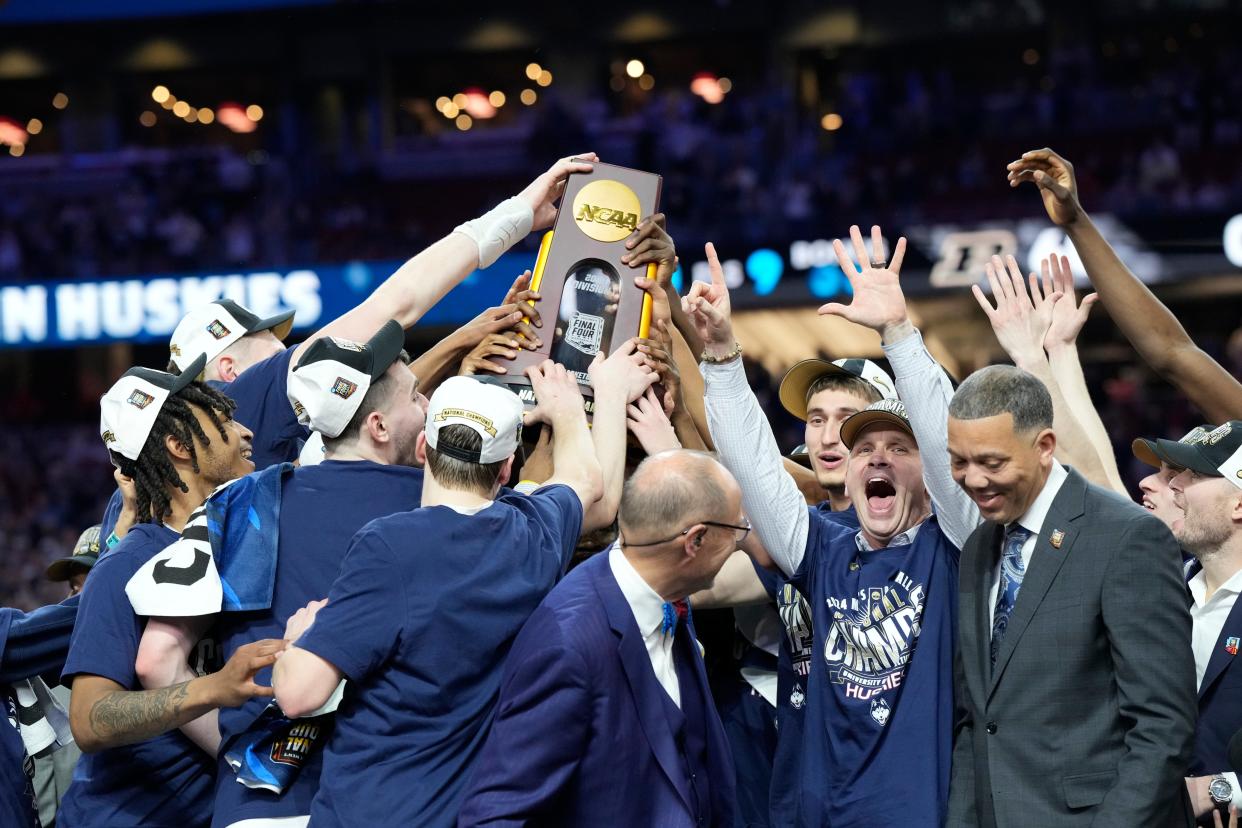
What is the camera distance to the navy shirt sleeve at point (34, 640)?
3.91 metres

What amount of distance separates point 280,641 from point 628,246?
1649mm

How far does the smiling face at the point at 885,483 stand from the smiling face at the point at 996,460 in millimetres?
483

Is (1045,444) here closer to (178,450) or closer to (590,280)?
(590,280)

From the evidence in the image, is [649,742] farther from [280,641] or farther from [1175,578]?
[1175,578]

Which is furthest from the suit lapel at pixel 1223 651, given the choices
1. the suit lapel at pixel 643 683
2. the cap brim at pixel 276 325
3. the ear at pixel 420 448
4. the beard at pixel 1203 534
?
the cap brim at pixel 276 325

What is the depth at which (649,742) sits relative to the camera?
3219 mm

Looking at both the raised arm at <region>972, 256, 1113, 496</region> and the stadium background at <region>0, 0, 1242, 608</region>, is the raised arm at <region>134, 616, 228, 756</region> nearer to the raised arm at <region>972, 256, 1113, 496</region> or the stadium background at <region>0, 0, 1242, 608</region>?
the raised arm at <region>972, 256, 1113, 496</region>

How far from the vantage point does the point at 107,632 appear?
3.51 meters

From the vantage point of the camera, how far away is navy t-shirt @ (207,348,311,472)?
4.46m

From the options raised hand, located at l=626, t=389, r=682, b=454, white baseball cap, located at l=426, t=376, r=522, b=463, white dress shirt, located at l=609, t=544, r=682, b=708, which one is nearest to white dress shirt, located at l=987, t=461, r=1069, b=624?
white dress shirt, located at l=609, t=544, r=682, b=708

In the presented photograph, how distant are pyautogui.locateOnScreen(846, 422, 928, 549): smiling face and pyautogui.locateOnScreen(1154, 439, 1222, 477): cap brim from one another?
960mm

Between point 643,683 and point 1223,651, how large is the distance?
6.02ft

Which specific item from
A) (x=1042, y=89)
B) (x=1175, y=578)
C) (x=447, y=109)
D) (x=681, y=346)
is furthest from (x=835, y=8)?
(x=1175, y=578)

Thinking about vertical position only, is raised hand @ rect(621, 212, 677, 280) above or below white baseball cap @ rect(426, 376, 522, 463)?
above
